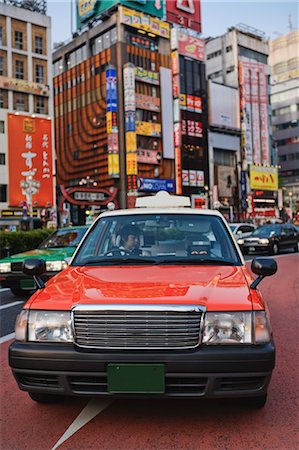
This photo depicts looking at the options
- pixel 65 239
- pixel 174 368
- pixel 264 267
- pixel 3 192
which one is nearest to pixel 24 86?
pixel 3 192

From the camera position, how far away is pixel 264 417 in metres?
3.21

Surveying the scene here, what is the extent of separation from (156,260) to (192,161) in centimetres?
5855

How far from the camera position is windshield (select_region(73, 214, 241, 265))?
3.89 meters

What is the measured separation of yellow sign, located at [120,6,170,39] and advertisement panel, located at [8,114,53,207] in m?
17.8

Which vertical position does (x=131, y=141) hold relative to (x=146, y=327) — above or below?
above

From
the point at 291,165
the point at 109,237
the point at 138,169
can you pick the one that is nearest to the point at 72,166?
the point at 138,169

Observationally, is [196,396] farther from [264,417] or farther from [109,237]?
[109,237]

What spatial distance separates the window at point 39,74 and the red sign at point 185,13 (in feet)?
68.3

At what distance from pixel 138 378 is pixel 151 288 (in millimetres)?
581

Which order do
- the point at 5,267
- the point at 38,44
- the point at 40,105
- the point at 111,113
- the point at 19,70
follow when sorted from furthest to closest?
1. the point at 111,113
2. the point at 38,44
3. the point at 40,105
4. the point at 19,70
5. the point at 5,267

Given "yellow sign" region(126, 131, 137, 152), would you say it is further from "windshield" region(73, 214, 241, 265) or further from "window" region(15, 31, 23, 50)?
"windshield" region(73, 214, 241, 265)

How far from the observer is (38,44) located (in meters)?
47.8

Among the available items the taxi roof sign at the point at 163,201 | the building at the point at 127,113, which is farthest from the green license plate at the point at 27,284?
the building at the point at 127,113

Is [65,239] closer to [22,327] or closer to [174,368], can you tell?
[22,327]
